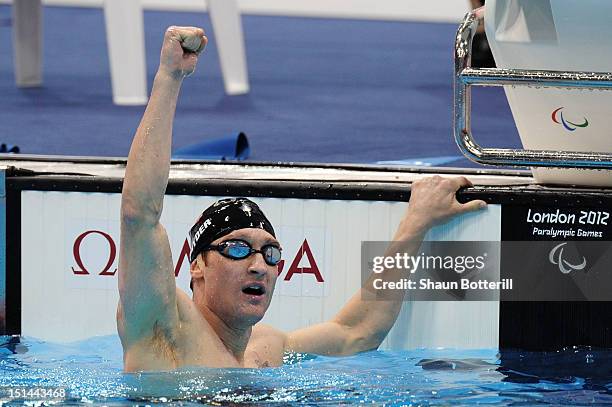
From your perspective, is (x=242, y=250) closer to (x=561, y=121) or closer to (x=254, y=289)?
(x=254, y=289)

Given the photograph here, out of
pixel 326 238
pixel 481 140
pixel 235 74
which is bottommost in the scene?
pixel 326 238

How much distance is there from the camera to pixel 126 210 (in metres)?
2.77

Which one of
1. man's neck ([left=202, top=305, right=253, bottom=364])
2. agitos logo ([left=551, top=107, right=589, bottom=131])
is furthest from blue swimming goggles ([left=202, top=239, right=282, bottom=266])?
agitos logo ([left=551, top=107, right=589, bottom=131])

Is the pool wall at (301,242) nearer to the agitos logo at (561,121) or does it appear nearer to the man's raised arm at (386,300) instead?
the man's raised arm at (386,300)

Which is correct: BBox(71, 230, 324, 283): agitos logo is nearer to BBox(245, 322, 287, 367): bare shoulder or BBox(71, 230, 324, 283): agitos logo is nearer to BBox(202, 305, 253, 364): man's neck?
BBox(245, 322, 287, 367): bare shoulder

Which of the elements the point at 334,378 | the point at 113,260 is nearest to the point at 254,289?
the point at 334,378

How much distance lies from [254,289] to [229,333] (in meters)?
0.16

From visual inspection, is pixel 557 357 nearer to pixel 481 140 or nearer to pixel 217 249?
pixel 217 249

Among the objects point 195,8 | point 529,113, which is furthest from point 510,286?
point 195,8

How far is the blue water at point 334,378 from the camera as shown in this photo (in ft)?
10.0

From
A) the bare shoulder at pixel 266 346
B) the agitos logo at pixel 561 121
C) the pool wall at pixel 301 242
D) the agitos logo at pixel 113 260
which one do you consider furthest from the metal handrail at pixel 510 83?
the bare shoulder at pixel 266 346

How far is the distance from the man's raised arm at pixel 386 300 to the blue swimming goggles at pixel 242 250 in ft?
1.62

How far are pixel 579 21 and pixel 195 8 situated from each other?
10.3 meters

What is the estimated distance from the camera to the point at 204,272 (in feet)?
10.1
